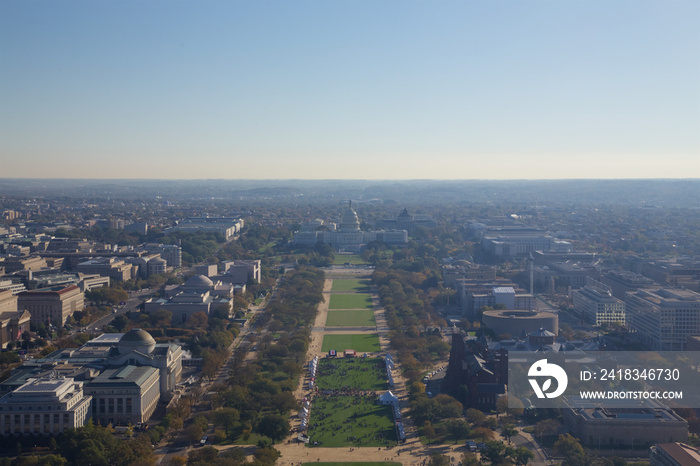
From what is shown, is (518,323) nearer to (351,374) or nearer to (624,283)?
(351,374)

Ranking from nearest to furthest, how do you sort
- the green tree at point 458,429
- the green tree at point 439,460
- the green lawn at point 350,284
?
the green tree at point 439,460 < the green tree at point 458,429 < the green lawn at point 350,284

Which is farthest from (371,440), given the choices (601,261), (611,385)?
(601,261)

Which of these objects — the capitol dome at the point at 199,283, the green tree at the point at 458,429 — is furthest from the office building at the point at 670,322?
the capitol dome at the point at 199,283

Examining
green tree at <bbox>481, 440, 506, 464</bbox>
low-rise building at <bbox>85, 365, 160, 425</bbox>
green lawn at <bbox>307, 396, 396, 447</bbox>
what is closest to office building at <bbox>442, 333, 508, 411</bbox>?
green lawn at <bbox>307, 396, 396, 447</bbox>

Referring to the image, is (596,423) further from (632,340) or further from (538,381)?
(632,340)

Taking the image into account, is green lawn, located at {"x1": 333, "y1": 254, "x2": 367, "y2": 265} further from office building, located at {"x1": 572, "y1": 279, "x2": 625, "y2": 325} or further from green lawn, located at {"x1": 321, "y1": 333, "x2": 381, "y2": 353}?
green lawn, located at {"x1": 321, "y1": 333, "x2": 381, "y2": 353}

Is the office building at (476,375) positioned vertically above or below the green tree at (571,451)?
above

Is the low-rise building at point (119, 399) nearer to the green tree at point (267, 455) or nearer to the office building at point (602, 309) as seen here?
the green tree at point (267, 455)

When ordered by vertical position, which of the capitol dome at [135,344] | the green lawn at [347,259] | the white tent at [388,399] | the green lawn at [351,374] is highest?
the capitol dome at [135,344]
